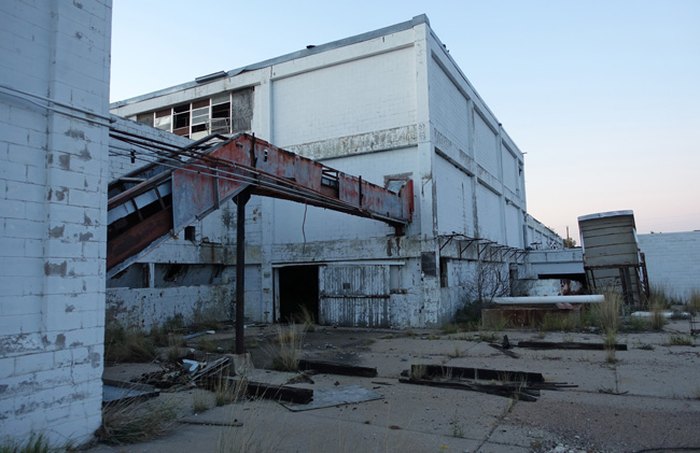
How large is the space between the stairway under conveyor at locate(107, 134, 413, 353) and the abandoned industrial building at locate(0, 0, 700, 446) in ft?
0.11

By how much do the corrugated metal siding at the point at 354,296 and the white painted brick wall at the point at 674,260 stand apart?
14855mm

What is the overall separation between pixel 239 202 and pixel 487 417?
5.65m

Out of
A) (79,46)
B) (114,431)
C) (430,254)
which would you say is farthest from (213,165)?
(430,254)

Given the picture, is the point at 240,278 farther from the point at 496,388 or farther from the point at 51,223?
the point at 496,388

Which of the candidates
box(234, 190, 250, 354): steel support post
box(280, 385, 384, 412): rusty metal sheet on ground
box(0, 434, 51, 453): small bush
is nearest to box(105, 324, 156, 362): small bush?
box(234, 190, 250, 354): steel support post

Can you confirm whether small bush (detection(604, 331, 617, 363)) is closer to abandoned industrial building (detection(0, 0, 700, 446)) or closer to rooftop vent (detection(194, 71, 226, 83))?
abandoned industrial building (detection(0, 0, 700, 446))

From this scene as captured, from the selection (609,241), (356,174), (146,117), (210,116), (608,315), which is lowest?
(608,315)

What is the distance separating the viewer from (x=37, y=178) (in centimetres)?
422

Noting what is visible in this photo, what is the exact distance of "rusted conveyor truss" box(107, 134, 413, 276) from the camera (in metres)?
6.00

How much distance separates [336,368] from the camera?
7789mm

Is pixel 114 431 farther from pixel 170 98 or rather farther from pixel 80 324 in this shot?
pixel 170 98

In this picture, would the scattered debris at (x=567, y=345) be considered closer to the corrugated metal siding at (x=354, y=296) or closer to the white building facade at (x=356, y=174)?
the white building facade at (x=356, y=174)

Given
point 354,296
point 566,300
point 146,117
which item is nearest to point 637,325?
point 566,300

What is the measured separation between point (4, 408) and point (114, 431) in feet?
3.48
